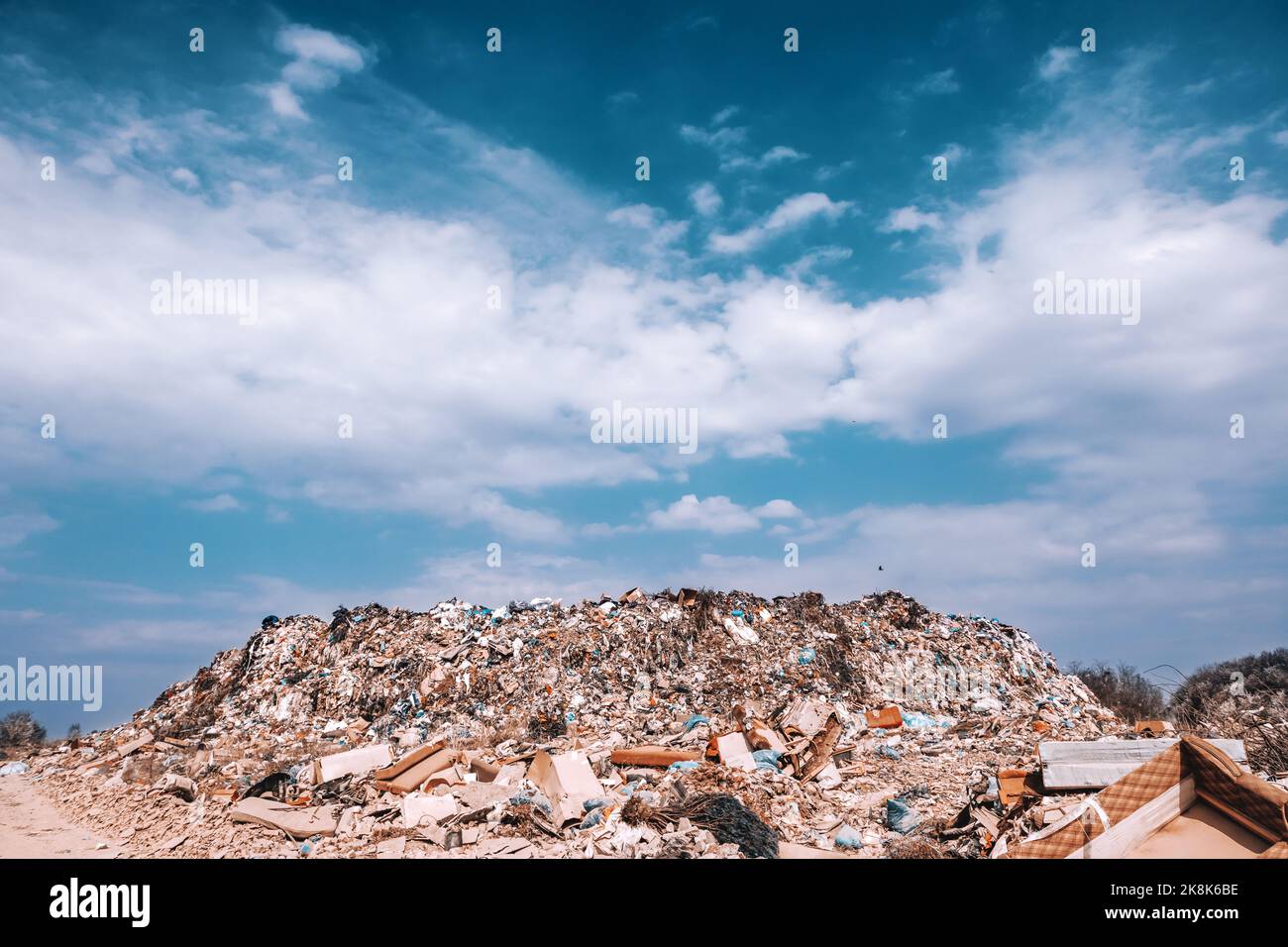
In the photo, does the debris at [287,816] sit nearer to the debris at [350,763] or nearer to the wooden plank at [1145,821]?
the debris at [350,763]

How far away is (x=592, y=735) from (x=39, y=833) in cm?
768

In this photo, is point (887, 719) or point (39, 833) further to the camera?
point (887, 719)

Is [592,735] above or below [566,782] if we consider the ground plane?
below

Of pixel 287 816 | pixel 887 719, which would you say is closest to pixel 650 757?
pixel 287 816

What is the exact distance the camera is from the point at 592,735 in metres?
12.7

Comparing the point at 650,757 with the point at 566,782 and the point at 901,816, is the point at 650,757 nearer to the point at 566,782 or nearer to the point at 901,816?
the point at 566,782

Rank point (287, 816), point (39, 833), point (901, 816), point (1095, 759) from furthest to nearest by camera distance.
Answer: point (39, 833) < point (287, 816) < point (901, 816) < point (1095, 759)

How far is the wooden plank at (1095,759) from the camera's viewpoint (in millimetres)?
6996

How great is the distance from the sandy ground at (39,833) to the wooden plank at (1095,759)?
10126 millimetres

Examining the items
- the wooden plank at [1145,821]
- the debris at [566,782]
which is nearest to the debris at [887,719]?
the debris at [566,782]

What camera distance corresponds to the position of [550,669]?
1509 centimetres

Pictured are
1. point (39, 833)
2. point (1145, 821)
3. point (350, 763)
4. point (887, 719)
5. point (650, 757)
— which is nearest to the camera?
point (1145, 821)
